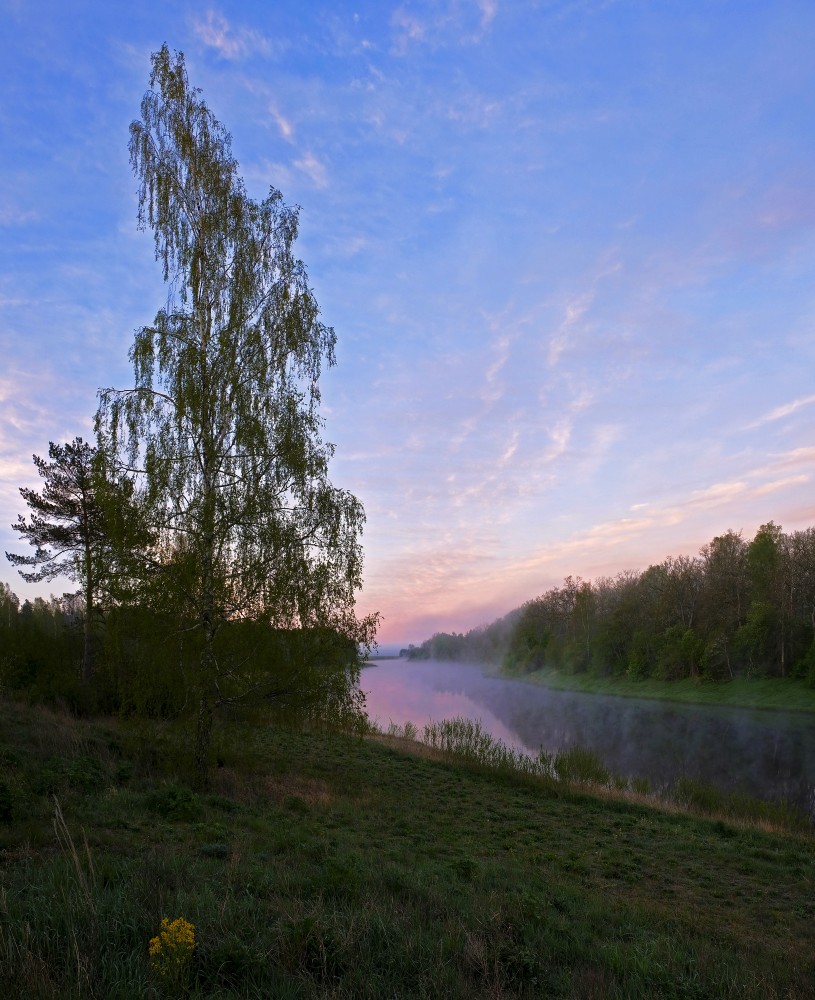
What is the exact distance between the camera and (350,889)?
16.8 feet

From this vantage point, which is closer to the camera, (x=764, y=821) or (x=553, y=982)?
(x=553, y=982)

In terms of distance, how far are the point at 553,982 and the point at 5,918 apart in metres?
3.60

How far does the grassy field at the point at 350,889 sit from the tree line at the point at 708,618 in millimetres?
42718

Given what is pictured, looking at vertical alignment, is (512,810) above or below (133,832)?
below

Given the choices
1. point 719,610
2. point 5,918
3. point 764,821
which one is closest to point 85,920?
point 5,918

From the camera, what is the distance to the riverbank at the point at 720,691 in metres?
44.2

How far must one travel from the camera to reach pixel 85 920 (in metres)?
3.74

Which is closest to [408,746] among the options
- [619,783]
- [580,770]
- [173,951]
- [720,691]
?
[580,770]

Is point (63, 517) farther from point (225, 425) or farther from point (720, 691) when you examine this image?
point (720, 691)

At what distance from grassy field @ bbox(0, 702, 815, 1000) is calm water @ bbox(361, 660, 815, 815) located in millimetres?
7531

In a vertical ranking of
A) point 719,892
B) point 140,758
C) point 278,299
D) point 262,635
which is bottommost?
point 719,892

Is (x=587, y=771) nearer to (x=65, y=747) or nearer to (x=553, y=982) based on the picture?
(x=65, y=747)

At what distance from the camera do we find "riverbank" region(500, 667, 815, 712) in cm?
4422

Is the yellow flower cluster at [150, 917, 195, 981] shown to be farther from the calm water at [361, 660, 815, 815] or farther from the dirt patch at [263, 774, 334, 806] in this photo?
the calm water at [361, 660, 815, 815]
